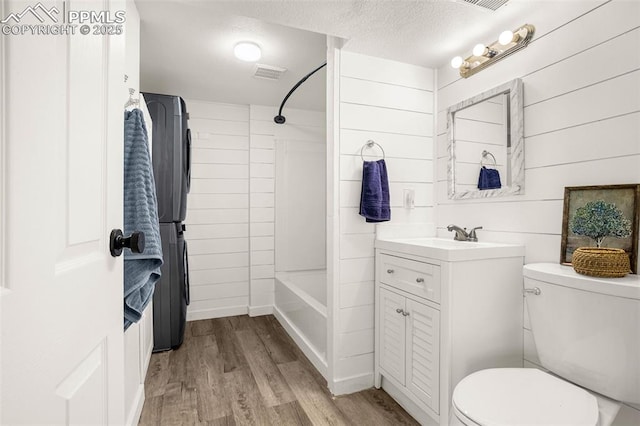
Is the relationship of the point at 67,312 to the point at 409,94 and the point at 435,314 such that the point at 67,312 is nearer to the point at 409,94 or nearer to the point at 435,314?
the point at 435,314

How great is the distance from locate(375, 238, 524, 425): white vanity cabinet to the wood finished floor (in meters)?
0.28

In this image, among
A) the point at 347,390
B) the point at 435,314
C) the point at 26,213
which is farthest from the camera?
the point at 347,390

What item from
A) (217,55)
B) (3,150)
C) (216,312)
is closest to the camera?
(3,150)

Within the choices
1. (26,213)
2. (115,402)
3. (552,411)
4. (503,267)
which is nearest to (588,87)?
(503,267)

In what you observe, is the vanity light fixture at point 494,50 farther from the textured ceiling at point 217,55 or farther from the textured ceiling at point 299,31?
the textured ceiling at point 217,55

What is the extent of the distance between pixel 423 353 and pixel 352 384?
0.60m

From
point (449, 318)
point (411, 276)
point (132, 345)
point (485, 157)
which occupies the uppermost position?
point (485, 157)

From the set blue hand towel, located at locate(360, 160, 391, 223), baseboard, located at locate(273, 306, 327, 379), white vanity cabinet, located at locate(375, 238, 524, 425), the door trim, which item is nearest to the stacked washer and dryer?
baseboard, located at locate(273, 306, 327, 379)

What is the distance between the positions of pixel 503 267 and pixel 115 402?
5.31 feet

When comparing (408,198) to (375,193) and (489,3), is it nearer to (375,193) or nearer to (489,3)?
(375,193)

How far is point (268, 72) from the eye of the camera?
2584mm

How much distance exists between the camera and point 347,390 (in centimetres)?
195

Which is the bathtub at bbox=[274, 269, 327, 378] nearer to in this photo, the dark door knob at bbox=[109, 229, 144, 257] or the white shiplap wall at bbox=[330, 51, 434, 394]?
the white shiplap wall at bbox=[330, 51, 434, 394]

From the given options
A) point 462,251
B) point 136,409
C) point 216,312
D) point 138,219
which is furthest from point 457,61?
point 216,312
